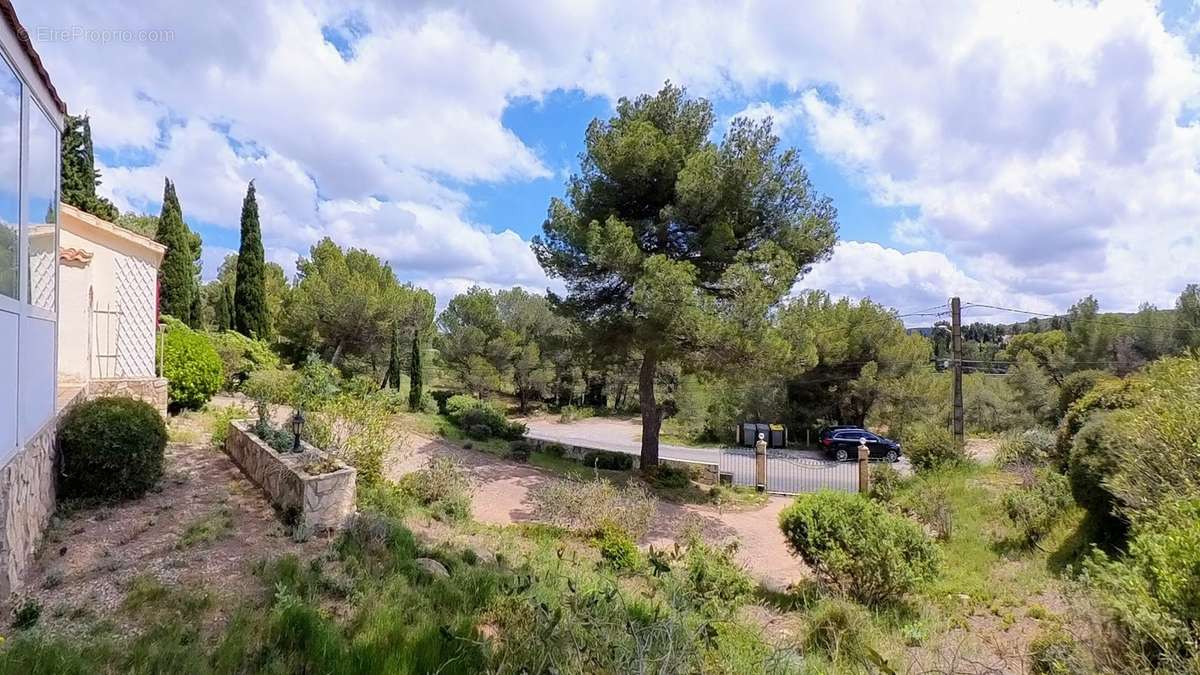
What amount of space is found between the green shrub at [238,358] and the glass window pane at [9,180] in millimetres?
10683

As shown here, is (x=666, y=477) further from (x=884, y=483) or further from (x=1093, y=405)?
(x=1093, y=405)

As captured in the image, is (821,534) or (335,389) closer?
(821,534)

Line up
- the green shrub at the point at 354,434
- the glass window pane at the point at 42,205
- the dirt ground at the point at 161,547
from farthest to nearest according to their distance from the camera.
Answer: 1. the green shrub at the point at 354,434
2. the glass window pane at the point at 42,205
3. the dirt ground at the point at 161,547

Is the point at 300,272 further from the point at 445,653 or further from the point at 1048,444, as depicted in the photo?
the point at 1048,444

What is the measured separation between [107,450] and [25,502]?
1.62m

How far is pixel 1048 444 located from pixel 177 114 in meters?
17.8

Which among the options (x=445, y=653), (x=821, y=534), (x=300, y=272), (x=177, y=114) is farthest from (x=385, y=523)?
(x=300, y=272)

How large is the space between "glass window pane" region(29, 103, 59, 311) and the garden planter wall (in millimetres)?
2494

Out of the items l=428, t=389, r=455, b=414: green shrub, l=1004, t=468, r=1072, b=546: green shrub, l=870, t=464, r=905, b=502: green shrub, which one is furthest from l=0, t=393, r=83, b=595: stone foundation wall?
l=428, t=389, r=455, b=414: green shrub

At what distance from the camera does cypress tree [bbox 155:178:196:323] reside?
16156 millimetres

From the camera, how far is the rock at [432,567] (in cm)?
467

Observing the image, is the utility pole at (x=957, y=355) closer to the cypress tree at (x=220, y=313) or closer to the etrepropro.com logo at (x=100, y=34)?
the etrepropro.com logo at (x=100, y=34)

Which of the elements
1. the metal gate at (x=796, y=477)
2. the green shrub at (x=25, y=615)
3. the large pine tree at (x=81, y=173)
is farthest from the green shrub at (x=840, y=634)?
the large pine tree at (x=81, y=173)

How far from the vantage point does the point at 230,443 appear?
8289mm
